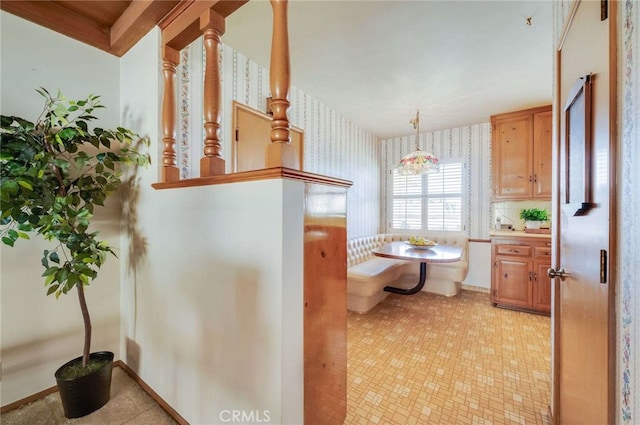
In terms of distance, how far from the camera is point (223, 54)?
221 cm

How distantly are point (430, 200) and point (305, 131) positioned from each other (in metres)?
2.72

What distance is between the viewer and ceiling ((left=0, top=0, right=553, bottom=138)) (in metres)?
1.71

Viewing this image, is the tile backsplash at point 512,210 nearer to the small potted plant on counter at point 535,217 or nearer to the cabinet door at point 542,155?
the small potted plant on counter at point 535,217

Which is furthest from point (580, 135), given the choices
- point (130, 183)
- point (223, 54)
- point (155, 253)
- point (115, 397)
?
point (115, 397)

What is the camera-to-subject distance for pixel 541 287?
3.12 metres

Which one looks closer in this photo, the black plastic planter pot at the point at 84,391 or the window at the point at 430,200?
the black plastic planter pot at the point at 84,391

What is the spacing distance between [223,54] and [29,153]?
5.11ft

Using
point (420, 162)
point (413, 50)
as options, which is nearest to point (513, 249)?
point (420, 162)

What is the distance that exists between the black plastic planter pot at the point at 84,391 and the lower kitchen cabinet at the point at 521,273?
164 inches

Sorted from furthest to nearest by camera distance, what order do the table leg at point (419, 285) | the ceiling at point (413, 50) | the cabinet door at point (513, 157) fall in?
the table leg at point (419, 285) < the cabinet door at point (513, 157) < the ceiling at point (413, 50)

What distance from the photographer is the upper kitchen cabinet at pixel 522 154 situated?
3.44 meters

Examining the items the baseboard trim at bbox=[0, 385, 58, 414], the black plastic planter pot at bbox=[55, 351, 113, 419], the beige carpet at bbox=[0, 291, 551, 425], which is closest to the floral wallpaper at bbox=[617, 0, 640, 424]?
the beige carpet at bbox=[0, 291, 551, 425]

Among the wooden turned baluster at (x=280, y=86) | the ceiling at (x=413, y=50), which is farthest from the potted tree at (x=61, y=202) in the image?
the ceiling at (x=413, y=50)

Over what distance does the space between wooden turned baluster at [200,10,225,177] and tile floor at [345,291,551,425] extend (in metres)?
1.76
